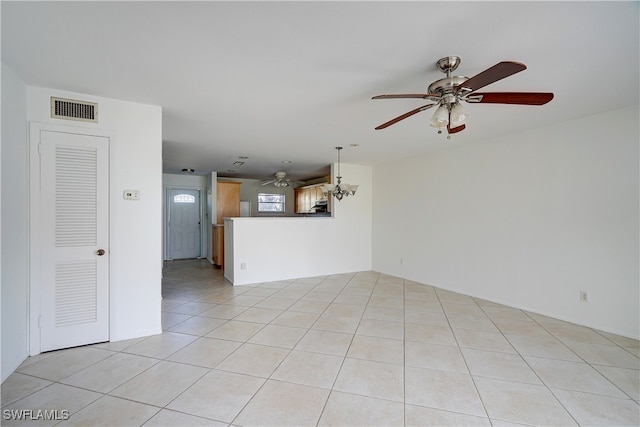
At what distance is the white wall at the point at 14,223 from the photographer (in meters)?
2.10

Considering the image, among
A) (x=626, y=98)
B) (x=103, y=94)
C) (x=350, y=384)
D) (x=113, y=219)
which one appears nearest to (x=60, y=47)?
(x=103, y=94)

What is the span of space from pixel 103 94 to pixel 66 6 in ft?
4.19

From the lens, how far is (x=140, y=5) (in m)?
1.49

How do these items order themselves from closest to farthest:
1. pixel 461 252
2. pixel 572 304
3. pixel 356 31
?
1. pixel 356 31
2. pixel 572 304
3. pixel 461 252

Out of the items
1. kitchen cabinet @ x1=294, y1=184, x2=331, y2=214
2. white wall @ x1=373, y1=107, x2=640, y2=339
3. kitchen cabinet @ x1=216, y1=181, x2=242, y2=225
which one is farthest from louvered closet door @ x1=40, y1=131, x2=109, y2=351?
kitchen cabinet @ x1=294, y1=184, x2=331, y2=214

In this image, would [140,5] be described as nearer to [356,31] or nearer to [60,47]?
[60,47]

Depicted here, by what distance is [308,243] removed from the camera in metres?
5.71

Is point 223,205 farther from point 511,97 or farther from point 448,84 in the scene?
point 511,97

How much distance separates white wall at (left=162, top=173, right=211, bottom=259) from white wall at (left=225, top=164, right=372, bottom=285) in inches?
111

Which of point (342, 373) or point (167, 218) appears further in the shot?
point (167, 218)

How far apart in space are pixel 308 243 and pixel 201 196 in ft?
13.6

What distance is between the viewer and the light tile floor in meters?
1.76

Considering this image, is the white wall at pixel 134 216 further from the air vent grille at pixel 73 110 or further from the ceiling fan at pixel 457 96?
the ceiling fan at pixel 457 96

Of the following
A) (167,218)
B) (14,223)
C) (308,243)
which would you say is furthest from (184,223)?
(14,223)
